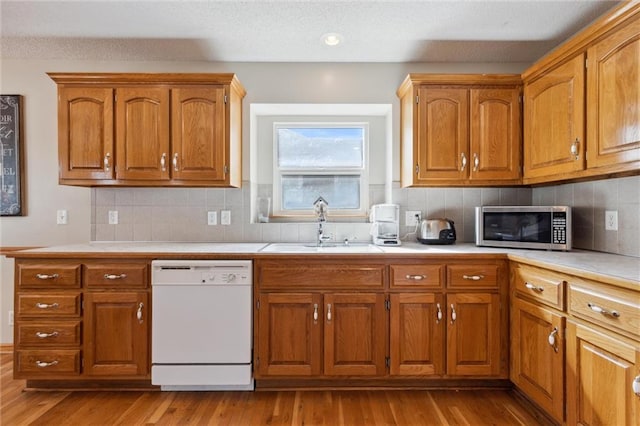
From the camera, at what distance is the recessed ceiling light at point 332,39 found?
2.45 metres

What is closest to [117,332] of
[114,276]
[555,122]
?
[114,276]

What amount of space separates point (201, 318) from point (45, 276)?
1.01 meters

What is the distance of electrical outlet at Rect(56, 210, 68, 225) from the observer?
286cm

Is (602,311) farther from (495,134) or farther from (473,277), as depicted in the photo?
(495,134)

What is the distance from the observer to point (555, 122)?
213cm

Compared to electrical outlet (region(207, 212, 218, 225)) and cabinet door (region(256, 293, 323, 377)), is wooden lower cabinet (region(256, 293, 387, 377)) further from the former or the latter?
electrical outlet (region(207, 212, 218, 225))

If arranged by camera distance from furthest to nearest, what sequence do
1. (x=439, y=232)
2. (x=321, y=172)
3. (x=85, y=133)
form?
1. (x=321, y=172)
2. (x=439, y=232)
3. (x=85, y=133)

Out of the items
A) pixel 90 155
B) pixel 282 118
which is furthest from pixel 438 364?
pixel 90 155

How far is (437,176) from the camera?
2.54m

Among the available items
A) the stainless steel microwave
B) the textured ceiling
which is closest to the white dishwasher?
the textured ceiling

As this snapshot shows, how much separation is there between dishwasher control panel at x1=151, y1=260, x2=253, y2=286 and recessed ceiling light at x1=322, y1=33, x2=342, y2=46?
167 cm

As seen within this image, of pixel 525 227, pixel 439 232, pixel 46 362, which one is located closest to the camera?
pixel 46 362

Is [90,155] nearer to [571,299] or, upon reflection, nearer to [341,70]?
[341,70]

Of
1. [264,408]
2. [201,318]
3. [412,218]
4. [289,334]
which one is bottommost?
[264,408]
